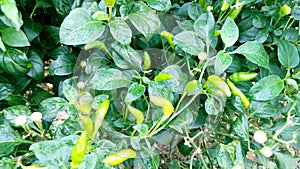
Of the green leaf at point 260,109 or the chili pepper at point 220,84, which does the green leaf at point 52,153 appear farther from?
the green leaf at point 260,109

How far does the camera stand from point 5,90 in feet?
2.99

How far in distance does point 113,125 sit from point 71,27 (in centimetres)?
22

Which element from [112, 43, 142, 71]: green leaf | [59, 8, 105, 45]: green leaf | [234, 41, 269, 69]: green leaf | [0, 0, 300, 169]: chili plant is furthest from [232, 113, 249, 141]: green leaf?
[59, 8, 105, 45]: green leaf

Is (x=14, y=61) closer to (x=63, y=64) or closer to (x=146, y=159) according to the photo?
(x=63, y=64)

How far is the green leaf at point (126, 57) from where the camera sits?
29.0 inches

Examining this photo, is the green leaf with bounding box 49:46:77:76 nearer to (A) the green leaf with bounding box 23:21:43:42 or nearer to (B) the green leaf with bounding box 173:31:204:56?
(A) the green leaf with bounding box 23:21:43:42

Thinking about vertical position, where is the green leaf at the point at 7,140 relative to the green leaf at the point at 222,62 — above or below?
below

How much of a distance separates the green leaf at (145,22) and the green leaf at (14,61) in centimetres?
28

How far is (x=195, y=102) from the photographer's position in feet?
2.68

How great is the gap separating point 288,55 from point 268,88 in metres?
0.10

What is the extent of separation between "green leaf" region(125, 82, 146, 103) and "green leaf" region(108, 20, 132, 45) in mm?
80

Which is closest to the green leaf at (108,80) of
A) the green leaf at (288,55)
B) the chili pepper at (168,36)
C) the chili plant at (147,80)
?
the chili plant at (147,80)

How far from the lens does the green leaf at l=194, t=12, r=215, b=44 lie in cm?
75

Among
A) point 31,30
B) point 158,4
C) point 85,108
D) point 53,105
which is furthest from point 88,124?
point 31,30
